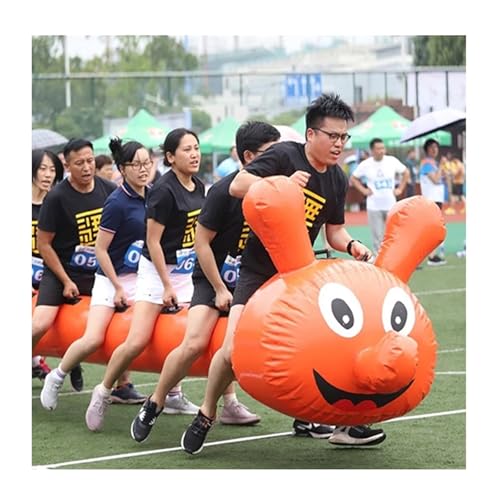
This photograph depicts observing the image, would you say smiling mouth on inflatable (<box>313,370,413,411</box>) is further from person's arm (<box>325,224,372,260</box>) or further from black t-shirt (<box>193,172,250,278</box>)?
black t-shirt (<box>193,172,250,278</box>)

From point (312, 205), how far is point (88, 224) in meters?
2.28

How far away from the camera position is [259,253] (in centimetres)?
594

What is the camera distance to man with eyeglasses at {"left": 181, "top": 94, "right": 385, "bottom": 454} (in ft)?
19.0

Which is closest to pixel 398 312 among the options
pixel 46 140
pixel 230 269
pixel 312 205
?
pixel 312 205

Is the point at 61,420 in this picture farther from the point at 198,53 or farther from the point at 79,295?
the point at 198,53

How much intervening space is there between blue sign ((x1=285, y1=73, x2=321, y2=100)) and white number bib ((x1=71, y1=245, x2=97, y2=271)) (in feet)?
68.4

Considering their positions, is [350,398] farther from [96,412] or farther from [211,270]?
[96,412]

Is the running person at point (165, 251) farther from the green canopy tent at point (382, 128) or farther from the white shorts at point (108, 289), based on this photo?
the green canopy tent at point (382, 128)

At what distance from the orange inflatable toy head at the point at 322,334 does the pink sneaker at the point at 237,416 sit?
167cm

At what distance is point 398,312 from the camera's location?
5.38 m

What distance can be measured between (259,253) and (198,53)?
4047 cm
